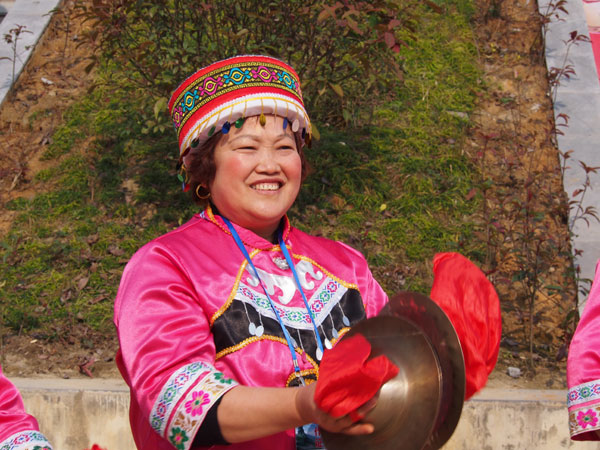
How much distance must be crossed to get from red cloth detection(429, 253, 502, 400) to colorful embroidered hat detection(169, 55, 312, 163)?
72 cm

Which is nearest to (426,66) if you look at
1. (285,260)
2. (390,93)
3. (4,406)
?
(390,93)

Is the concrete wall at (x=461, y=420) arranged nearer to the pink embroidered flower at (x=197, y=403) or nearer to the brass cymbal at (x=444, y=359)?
the pink embroidered flower at (x=197, y=403)

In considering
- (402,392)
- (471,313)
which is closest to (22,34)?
Result: (471,313)

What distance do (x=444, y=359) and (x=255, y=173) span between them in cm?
87

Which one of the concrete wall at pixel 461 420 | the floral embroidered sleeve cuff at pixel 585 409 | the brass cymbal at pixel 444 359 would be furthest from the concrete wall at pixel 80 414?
the brass cymbal at pixel 444 359

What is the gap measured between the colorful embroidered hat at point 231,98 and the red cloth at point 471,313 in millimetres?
722

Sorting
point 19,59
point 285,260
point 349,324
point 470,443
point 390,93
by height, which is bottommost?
point 470,443

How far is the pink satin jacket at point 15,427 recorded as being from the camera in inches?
83.8

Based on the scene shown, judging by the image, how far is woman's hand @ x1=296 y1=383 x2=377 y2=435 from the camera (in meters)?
1.70

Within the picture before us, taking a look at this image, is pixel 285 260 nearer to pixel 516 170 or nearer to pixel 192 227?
pixel 192 227

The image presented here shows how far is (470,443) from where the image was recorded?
388 cm

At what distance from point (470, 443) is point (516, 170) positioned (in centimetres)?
Answer: 260

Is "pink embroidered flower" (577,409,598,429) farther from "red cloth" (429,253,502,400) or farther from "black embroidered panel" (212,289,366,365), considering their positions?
"black embroidered panel" (212,289,366,365)

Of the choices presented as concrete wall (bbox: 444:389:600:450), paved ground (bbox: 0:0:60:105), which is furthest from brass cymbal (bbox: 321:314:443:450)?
paved ground (bbox: 0:0:60:105)
